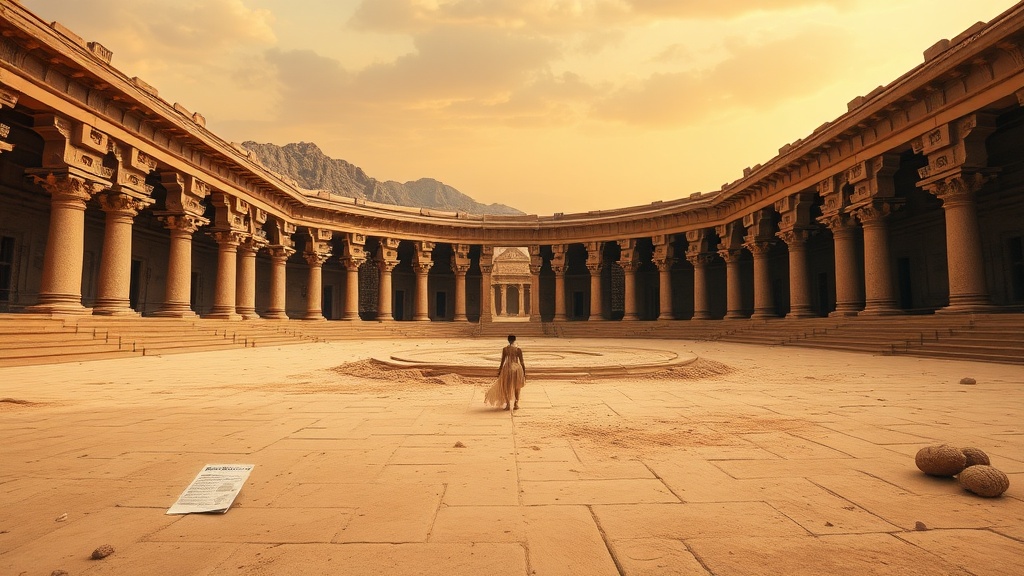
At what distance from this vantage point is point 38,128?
13.2 m

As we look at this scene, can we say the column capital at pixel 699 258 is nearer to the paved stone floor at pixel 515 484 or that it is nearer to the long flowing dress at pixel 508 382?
the paved stone floor at pixel 515 484

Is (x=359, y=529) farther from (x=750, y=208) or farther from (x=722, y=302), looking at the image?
(x=722, y=302)

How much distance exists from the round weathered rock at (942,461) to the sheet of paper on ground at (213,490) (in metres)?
4.85

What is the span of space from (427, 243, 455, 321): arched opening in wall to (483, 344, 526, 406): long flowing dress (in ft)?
110

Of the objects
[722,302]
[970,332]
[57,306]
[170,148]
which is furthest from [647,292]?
[57,306]

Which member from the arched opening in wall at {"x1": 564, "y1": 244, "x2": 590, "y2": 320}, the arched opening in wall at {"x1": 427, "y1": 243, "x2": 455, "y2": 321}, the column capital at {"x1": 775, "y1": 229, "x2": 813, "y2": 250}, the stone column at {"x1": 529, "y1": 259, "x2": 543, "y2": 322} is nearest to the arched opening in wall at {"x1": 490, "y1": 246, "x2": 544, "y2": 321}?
the arched opening in wall at {"x1": 427, "y1": 243, "x2": 455, "y2": 321}

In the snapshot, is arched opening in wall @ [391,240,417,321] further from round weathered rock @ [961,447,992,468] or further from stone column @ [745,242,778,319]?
round weathered rock @ [961,447,992,468]

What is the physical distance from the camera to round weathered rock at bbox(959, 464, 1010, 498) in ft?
10.6

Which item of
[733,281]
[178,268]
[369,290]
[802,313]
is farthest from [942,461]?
[369,290]

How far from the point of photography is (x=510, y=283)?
51.9 metres

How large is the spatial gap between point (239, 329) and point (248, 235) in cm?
494

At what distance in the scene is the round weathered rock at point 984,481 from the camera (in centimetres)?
324

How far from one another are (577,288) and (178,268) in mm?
27537

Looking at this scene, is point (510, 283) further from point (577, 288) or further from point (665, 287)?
point (665, 287)
